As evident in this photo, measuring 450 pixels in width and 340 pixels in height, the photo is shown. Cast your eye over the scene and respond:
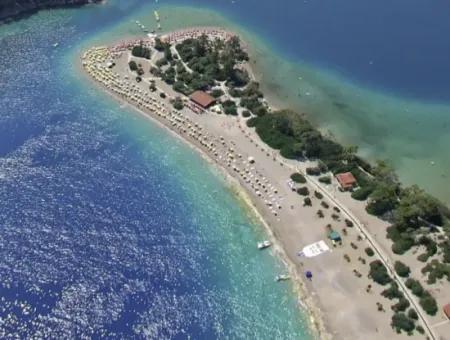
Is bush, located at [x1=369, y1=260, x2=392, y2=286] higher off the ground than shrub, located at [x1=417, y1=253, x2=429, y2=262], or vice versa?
shrub, located at [x1=417, y1=253, x2=429, y2=262]

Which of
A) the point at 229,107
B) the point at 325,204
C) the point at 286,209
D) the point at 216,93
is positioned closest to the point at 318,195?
the point at 325,204

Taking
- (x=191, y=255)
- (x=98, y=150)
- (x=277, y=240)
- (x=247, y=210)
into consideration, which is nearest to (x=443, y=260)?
(x=277, y=240)

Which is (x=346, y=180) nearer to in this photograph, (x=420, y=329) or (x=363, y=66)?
(x=420, y=329)

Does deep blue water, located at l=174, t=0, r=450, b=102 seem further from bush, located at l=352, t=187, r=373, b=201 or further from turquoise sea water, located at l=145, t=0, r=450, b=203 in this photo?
bush, located at l=352, t=187, r=373, b=201

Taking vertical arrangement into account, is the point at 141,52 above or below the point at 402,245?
above

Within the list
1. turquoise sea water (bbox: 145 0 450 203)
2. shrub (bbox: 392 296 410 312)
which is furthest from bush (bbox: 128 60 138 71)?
shrub (bbox: 392 296 410 312)

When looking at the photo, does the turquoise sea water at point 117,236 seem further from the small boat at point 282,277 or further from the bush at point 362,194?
the bush at point 362,194

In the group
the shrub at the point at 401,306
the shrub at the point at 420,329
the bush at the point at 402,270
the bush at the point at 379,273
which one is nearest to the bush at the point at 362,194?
the bush at the point at 379,273

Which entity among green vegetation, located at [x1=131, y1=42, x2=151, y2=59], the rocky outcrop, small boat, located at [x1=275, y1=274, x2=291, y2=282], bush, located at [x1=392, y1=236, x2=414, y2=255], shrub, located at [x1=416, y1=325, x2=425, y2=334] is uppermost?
the rocky outcrop
